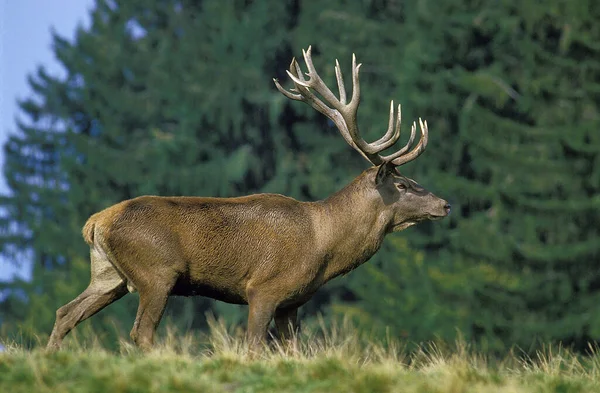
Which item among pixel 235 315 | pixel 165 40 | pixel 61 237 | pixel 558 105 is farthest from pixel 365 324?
pixel 165 40

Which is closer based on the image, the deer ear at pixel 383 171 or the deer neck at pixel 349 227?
the deer neck at pixel 349 227

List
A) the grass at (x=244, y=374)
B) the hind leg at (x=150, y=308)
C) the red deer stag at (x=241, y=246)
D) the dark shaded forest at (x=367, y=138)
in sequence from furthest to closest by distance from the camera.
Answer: the dark shaded forest at (x=367, y=138)
the red deer stag at (x=241, y=246)
the hind leg at (x=150, y=308)
the grass at (x=244, y=374)

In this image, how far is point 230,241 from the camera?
11930 millimetres

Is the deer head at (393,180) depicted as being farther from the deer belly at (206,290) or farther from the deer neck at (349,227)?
the deer belly at (206,290)

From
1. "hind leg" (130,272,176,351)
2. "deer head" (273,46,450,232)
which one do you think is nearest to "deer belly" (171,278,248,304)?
"hind leg" (130,272,176,351)

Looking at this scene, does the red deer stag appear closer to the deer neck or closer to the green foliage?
the deer neck

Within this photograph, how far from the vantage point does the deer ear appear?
12677 millimetres

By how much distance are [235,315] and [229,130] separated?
1004 cm

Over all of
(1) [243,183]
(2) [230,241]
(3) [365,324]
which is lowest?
(3) [365,324]

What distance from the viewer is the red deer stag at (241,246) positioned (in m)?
11.5

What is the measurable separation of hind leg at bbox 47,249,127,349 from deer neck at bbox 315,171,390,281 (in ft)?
6.16

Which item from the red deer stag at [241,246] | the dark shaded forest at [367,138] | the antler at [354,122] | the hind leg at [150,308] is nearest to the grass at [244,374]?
the hind leg at [150,308]

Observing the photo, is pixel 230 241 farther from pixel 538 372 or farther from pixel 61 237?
pixel 61 237

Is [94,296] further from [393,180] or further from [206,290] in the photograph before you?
[393,180]
